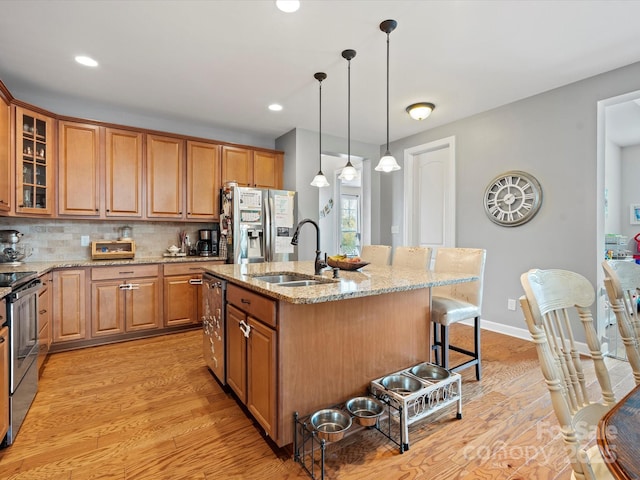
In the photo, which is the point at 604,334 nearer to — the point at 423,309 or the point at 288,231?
the point at 423,309

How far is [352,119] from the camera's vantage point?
4.14 meters

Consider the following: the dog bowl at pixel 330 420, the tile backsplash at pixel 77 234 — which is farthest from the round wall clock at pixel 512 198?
the tile backsplash at pixel 77 234

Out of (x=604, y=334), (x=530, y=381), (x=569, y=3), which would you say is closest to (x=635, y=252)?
(x=604, y=334)

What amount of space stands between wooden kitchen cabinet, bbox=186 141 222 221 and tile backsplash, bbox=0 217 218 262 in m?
0.39

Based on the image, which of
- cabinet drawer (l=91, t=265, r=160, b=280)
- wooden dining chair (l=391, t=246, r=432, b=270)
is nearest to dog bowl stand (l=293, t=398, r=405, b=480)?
wooden dining chair (l=391, t=246, r=432, b=270)

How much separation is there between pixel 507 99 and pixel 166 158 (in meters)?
3.93

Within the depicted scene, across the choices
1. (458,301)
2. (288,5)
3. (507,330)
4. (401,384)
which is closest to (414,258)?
(458,301)

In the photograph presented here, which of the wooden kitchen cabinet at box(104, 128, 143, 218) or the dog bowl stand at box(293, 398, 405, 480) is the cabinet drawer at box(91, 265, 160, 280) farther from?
the dog bowl stand at box(293, 398, 405, 480)

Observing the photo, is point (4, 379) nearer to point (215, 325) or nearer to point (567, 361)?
point (215, 325)

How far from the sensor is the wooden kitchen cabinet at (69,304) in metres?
3.13

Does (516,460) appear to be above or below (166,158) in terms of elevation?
below

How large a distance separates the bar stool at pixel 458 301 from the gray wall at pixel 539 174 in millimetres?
1223

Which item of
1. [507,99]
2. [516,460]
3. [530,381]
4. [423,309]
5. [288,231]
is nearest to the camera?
[516,460]

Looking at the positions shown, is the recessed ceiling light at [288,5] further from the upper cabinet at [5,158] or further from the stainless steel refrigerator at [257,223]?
the upper cabinet at [5,158]
